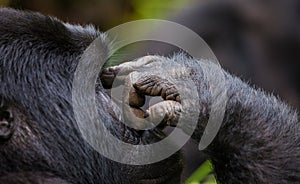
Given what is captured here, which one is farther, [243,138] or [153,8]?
[153,8]

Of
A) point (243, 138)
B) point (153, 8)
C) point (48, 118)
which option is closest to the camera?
point (48, 118)

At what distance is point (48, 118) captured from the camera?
8.76ft

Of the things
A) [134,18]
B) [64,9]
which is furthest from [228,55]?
[64,9]

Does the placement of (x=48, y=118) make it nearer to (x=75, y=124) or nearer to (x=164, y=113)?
(x=75, y=124)

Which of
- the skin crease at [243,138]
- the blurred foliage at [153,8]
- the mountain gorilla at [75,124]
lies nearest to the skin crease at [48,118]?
the mountain gorilla at [75,124]

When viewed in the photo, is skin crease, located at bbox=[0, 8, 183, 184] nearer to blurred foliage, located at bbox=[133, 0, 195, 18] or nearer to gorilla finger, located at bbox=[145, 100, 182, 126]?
gorilla finger, located at bbox=[145, 100, 182, 126]

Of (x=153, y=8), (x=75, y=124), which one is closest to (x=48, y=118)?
(x=75, y=124)

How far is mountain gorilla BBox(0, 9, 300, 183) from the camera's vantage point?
2.63m

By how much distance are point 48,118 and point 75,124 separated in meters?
0.10

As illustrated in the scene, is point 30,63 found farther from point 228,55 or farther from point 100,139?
point 228,55

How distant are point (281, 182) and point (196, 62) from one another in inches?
21.1

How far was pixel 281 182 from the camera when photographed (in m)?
2.94

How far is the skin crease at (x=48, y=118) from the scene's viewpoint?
262cm

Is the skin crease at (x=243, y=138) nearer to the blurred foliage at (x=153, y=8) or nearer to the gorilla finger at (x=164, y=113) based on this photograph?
the gorilla finger at (x=164, y=113)
